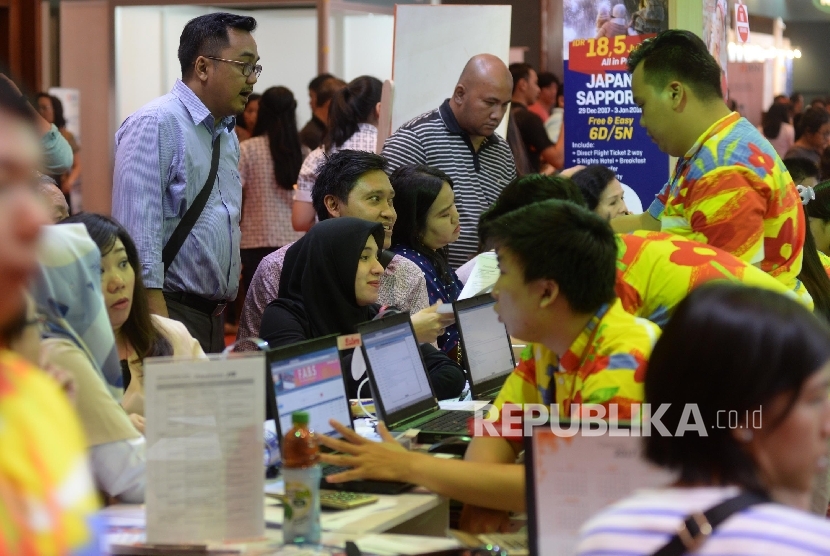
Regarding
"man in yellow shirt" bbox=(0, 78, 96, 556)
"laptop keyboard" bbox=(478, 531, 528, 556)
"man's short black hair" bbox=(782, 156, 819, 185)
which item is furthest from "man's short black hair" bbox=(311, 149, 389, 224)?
"man in yellow shirt" bbox=(0, 78, 96, 556)

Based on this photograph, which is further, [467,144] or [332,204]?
[467,144]

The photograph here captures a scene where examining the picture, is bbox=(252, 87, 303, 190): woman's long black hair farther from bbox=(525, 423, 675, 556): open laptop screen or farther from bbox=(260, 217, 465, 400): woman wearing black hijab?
bbox=(525, 423, 675, 556): open laptop screen

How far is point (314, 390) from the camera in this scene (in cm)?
272

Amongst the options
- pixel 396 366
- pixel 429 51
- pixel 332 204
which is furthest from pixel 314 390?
pixel 429 51

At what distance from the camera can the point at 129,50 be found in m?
→ 10.2

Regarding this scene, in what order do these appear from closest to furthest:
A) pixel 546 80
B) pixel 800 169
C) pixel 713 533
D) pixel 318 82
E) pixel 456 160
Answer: pixel 713 533
pixel 456 160
pixel 800 169
pixel 318 82
pixel 546 80

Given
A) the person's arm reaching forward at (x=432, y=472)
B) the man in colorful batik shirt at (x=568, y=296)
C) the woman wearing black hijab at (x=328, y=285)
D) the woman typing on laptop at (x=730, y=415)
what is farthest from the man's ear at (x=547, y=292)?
the woman wearing black hijab at (x=328, y=285)

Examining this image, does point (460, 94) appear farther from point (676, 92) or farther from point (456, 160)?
point (676, 92)

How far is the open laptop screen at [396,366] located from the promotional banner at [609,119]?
2.66 metres

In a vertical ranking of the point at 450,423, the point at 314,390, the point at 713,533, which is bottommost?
the point at 450,423

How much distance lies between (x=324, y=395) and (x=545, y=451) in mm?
888

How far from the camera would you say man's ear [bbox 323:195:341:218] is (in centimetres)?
440

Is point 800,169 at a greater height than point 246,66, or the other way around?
point 246,66

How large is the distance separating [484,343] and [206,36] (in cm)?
142
